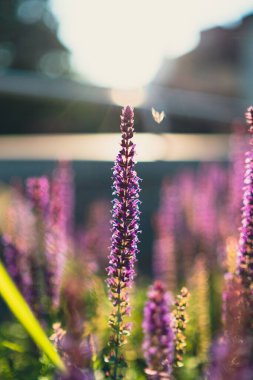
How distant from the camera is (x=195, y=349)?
145 inches

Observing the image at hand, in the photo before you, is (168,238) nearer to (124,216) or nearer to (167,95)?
(124,216)

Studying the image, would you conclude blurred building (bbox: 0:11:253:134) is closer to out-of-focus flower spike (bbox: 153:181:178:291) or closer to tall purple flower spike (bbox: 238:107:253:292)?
out-of-focus flower spike (bbox: 153:181:178:291)

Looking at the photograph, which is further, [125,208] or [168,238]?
[168,238]

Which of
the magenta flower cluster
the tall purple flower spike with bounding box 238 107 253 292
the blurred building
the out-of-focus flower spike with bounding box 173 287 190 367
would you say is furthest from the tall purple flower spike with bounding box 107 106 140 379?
the blurred building

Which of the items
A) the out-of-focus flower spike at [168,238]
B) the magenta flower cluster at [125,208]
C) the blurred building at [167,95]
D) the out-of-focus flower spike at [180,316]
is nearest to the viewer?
the magenta flower cluster at [125,208]

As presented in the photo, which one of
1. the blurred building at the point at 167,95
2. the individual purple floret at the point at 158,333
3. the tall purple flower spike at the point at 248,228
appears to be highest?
the blurred building at the point at 167,95

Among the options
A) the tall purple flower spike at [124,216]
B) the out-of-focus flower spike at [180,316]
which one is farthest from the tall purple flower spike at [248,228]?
the tall purple flower spike at [124,216]

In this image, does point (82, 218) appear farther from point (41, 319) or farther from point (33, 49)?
point (33, 49)

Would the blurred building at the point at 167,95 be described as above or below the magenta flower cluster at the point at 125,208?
above

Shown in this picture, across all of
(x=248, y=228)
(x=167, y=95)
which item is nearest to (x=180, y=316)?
(x=248, y=228)

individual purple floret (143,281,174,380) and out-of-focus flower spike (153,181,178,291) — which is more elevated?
out-of-focus flower spike (153,181,178,291)

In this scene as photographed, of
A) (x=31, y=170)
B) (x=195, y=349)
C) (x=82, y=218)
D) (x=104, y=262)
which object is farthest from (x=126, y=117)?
(x=31, y=170)

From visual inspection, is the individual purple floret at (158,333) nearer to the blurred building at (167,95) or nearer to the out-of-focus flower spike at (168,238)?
the out-of-focus flower spike at (168,238)

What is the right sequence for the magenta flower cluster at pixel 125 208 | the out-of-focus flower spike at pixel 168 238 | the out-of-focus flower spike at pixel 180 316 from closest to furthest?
1. the magenta flower cluster at pixel 125 208
2. the out-of-focus flower spike at pixel 180 316
3. the out-of-focus flower spike at pixel 168 238
